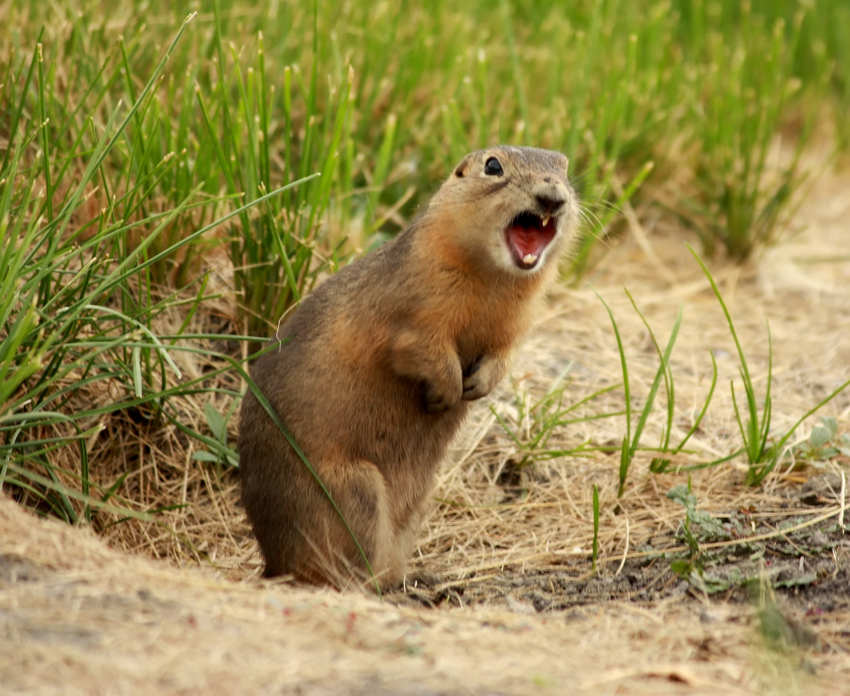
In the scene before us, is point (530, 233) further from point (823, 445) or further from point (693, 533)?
point (823, 445)

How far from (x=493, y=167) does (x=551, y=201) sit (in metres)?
0.25

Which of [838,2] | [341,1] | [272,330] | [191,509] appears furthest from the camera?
[838,2]

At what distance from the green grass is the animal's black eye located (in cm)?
58

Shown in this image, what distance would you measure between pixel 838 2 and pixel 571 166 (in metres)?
4.15

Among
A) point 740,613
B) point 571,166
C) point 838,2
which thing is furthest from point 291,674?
point 838,2

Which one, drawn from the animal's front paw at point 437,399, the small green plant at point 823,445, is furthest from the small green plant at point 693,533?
the animal's front paw at point 437,399

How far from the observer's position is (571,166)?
17.3ft

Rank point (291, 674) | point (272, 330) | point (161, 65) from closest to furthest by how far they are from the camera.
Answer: point (291, 674) → point (161, 65) → point (272, 330)

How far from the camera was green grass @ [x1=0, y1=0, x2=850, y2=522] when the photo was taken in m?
3.14

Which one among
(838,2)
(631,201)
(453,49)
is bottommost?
(631,201)

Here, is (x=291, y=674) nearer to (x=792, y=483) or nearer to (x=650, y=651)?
(x=650, y=651)

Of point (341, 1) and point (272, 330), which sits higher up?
point (341, 1)

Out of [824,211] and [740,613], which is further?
[824,211]

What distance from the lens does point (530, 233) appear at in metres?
3.28
